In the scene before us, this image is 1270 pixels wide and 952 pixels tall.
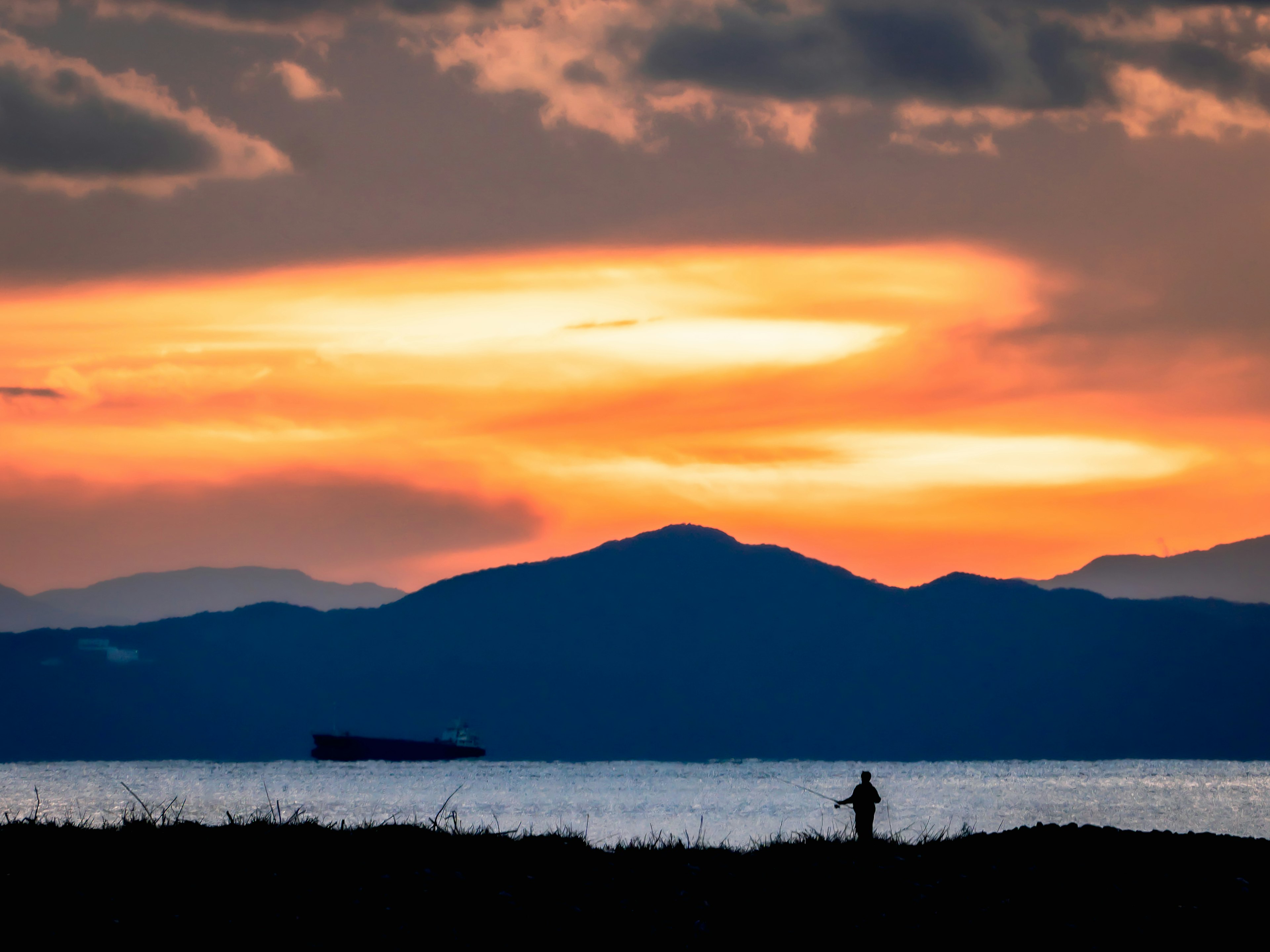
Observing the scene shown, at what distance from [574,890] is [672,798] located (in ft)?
325

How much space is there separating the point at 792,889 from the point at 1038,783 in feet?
502

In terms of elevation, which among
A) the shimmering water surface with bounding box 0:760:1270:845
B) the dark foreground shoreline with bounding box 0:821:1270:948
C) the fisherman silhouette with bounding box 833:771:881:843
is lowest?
the shimmering water surface with bounding box 0:760:1270:845

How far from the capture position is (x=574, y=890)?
17641mm

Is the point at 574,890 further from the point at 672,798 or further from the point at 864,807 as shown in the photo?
the point at 672,798

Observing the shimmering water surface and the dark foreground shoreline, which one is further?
the shimmering water surface

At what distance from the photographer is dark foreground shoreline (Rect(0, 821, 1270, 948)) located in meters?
15.9

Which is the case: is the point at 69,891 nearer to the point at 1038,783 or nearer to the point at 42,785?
the point at 42,785

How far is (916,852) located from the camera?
21109 millimetres

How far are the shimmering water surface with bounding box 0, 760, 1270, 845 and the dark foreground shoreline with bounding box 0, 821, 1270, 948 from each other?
12150 mm

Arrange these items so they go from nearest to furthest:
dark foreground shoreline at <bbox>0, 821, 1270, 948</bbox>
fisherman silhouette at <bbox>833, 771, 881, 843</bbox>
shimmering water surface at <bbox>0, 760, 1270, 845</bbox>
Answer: dark foreground shoreline at <bbox>0, 821, 1270, 948</bbox>
fisherman silhouette at <bbox>833, 771, 881, 843</bbox>
shimmering water surface at <bbox>0, 760, 1270, 845</bbox>

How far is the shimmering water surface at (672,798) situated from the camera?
239 ft

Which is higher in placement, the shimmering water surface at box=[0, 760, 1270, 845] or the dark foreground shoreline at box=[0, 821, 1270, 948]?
the dark foreground shoreline at box=[0, 821, 1270, 948]

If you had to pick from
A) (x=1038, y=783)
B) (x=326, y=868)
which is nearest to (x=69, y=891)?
(x=326, y=868)

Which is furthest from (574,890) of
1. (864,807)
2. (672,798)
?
(672,798)
